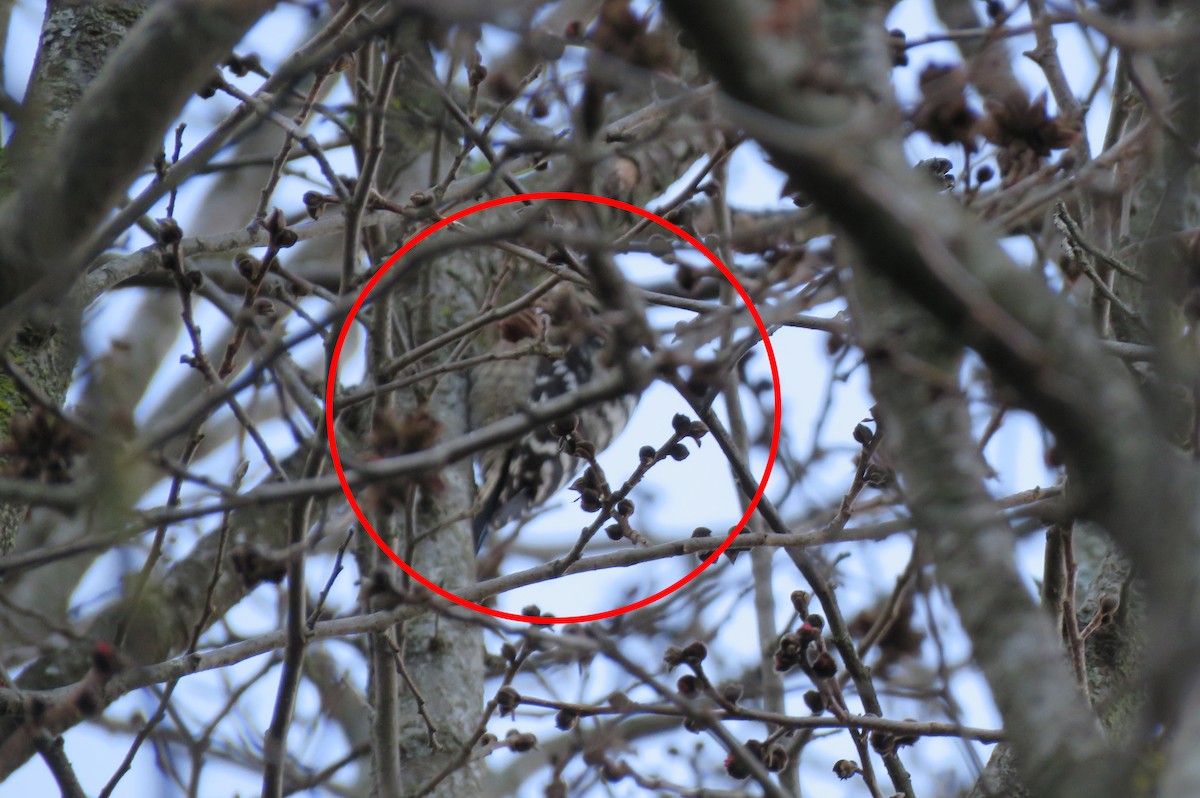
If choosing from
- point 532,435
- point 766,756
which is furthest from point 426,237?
point 532,435

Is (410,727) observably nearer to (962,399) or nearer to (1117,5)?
(962,399)

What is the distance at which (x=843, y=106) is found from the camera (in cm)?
172

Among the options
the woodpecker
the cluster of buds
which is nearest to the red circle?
the cluster of buds

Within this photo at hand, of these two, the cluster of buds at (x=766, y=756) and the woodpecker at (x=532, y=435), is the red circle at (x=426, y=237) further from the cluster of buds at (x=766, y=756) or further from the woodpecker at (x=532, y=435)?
the woodpecker at (x=532, y=435)

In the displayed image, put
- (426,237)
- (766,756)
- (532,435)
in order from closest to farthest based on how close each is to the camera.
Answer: (766,756)
(426,237)
(532,435)

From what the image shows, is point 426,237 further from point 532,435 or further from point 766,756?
point 532,435

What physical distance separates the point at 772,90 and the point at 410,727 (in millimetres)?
2814

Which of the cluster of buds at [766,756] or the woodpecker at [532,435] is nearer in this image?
the cluster of buds at [766,756]

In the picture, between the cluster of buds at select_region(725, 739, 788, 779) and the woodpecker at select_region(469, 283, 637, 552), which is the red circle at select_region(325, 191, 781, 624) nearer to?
the cluster of buds at select_region(725, 739, 788, 779)

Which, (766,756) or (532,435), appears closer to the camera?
(766,756)

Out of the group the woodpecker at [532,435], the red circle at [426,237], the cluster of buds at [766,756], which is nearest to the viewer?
the red circle at [426,237]

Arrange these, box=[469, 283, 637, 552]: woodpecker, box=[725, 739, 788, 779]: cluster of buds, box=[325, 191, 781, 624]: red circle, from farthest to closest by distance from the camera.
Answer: box=[469, 283, 637, 552]: woodpecker → box=[725, 739, 788, 779]: cluster of buds → box=[325, 191, 781, 624]: red circle

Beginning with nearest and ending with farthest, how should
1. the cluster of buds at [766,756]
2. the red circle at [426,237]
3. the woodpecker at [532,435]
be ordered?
the red circle at [426,237]
the cluster of buds at [766,756]
the woodpecker at [532,435]

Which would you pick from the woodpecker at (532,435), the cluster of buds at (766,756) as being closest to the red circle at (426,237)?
the cluster of buds at (766,756)
